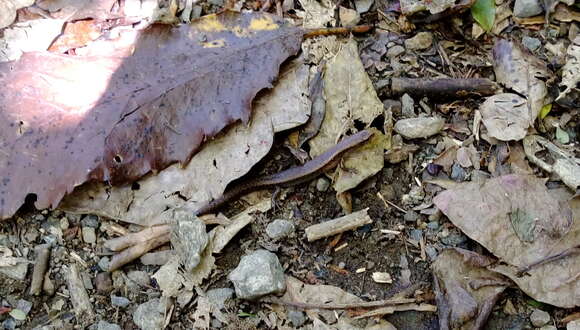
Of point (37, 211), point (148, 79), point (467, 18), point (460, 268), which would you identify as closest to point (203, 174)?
point (148, 79)

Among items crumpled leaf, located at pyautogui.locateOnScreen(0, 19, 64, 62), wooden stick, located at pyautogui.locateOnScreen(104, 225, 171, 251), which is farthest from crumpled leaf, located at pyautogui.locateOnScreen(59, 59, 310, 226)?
crumpled leaf, located at pyautogui.locateOnScreen(0, 19, 64, 62)

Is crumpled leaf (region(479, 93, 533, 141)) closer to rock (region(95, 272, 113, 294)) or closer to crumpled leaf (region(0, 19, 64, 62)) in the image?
rock (region(95, 272, 113, 294))

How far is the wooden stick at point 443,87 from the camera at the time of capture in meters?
2.99

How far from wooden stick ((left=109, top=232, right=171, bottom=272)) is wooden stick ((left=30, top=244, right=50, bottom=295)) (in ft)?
0.91

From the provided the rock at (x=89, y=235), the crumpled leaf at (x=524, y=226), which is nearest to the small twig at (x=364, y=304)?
the crumpled leaf at (x=524, y=226)

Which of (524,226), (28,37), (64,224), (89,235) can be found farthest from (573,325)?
(28,37)

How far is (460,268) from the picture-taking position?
8.63ft

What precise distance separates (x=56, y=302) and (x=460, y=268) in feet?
5.41

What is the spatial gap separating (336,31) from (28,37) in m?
1.45

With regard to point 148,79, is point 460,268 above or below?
below

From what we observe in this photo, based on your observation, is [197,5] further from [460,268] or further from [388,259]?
[460,268]

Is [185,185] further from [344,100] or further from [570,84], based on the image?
[570,84]

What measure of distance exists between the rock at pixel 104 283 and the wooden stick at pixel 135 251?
1.5 inches

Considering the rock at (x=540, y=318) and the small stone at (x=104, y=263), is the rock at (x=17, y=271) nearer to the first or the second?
the small stone at (x=104, y=263)
